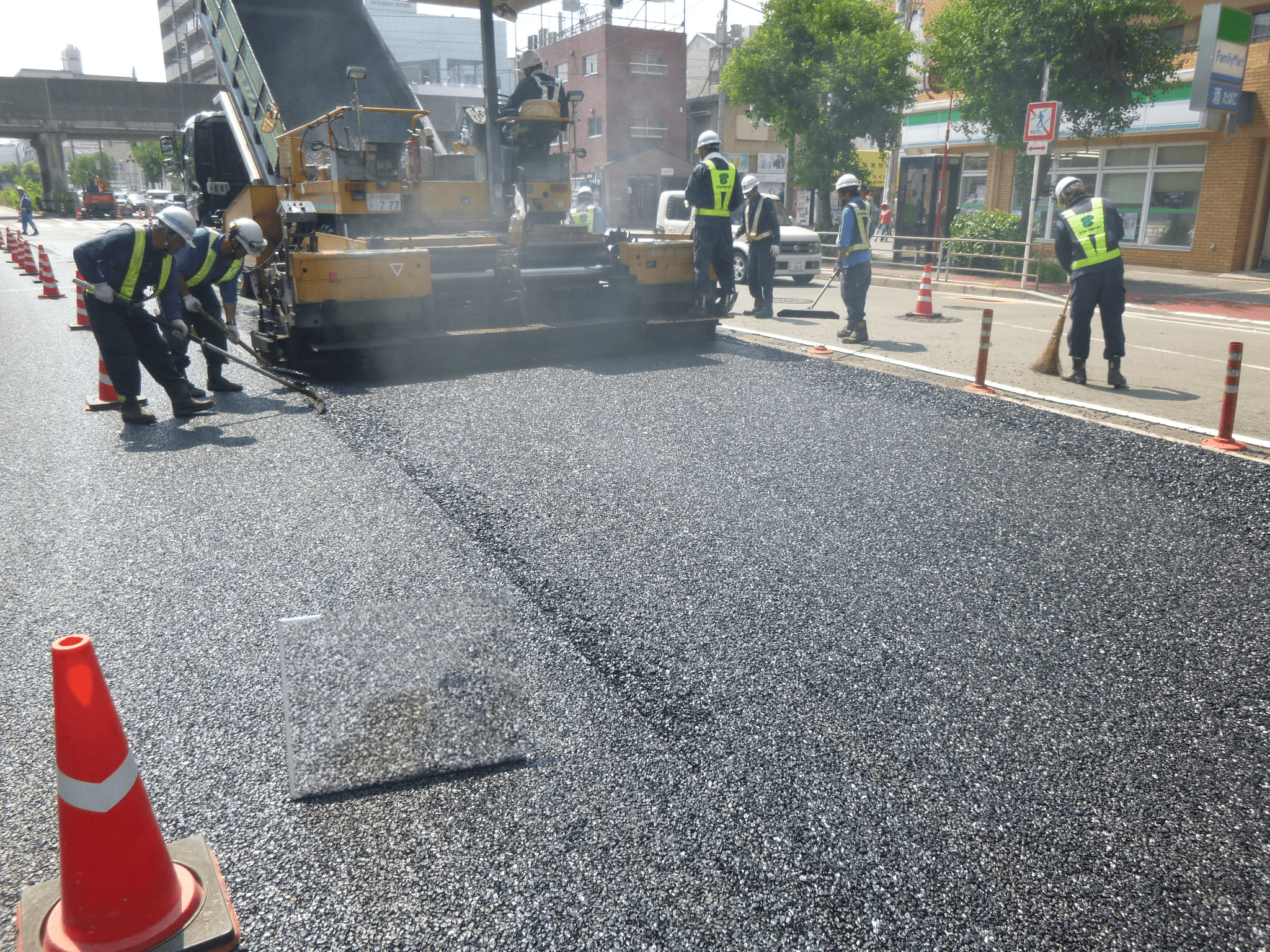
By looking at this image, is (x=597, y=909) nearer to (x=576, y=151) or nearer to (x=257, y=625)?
(x=257, y=625)

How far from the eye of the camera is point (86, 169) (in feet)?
261

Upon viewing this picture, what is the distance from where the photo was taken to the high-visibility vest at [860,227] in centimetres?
1050

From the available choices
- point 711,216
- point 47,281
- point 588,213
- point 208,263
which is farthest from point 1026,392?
point 47,281

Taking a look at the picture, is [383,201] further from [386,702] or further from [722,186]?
[386,702]

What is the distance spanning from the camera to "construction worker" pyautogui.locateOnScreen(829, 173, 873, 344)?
10.5 m

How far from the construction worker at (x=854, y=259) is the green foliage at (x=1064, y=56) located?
10.1 m

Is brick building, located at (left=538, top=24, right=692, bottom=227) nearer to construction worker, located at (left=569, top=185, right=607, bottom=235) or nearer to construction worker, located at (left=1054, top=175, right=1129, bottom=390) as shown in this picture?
construction worker, located at (left=569, top=185, right=607, bottom=235)

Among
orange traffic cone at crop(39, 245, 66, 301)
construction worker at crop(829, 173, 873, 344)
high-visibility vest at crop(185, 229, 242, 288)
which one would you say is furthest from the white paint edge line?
orange traffic cone at crop(39, 245, 66, 301)

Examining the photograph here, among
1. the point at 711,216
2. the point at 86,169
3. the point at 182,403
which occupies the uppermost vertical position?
the point at 86,169

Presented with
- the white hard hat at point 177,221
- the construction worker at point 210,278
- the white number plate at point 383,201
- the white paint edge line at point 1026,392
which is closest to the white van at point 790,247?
the white paint edge line at point 1026,392

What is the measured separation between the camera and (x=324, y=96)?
11.4 m

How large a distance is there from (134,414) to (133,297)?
859mm

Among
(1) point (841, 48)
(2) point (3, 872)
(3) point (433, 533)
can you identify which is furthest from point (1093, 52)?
(2) point (3, 872)

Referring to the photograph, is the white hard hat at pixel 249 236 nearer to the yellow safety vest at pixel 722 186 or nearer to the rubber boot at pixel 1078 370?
the yellow safety vest at pixel 722 186
